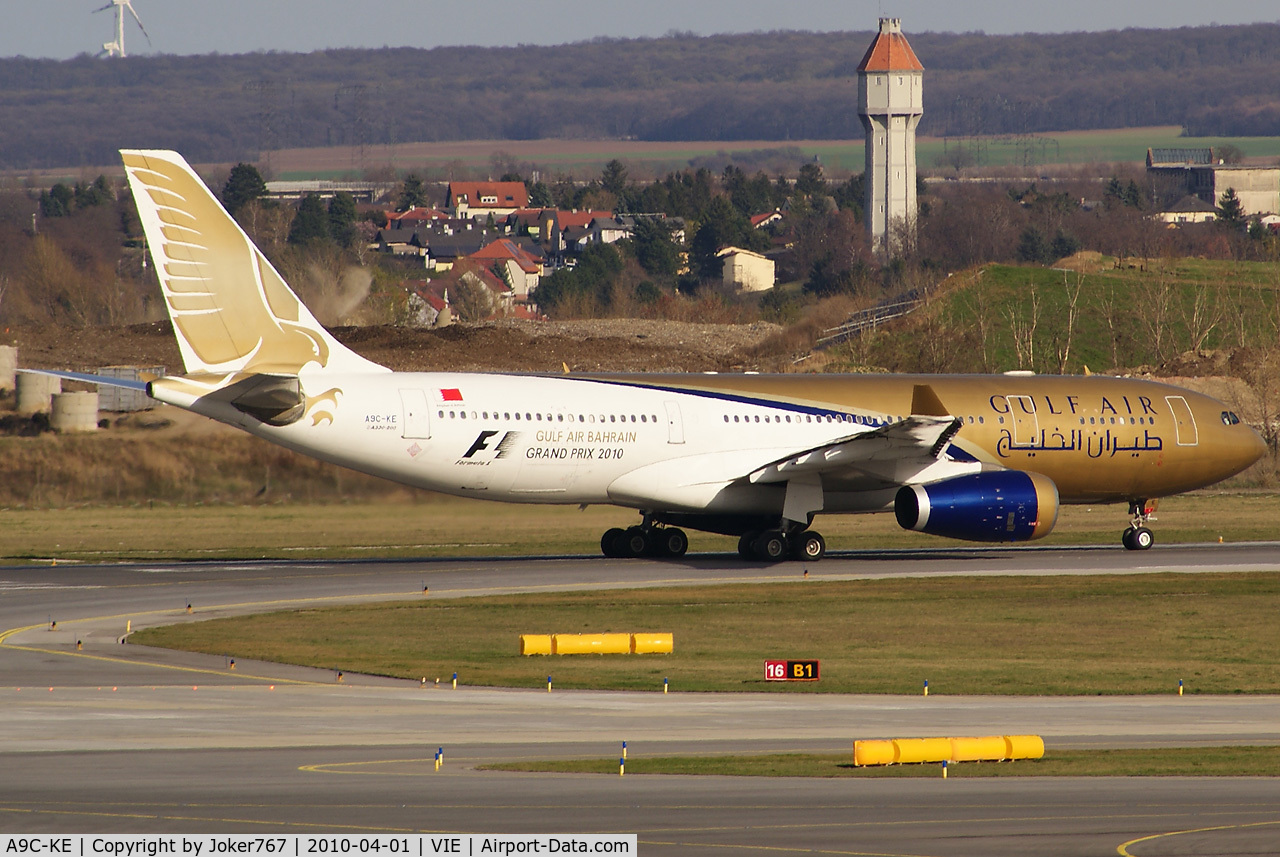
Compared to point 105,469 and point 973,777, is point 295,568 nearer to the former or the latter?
point 105,469

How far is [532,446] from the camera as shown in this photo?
36.9 m

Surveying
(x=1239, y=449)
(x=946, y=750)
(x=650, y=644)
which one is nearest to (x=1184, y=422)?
(x=1239, y=449)

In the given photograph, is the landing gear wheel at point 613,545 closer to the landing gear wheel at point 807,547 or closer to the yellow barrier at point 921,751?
the landing gear wheel at point 807,547

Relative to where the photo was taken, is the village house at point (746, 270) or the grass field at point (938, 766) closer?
the grass field at point (938, 766)

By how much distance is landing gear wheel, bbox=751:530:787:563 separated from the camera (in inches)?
1549

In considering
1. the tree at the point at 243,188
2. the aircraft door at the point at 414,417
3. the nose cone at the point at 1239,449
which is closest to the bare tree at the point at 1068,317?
the nose cone at the point at 1239,449

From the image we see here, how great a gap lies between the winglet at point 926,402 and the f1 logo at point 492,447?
922 cm

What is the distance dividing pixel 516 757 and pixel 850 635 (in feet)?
38.0

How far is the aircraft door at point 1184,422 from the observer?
1709 inches

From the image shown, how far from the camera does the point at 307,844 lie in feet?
46.1

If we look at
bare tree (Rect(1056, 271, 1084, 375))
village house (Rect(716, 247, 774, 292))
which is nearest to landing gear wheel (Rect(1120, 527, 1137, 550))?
bare tree (Rect(1056, 271, 1084, 375))

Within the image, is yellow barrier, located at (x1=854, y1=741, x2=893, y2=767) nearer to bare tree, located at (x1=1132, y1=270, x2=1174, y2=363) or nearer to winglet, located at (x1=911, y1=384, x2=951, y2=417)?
winglet, located at (x1=911, y1=384, x2=951, y2=417)

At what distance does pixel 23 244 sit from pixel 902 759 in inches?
5945

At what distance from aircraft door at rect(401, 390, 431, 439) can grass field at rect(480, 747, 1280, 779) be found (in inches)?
689
